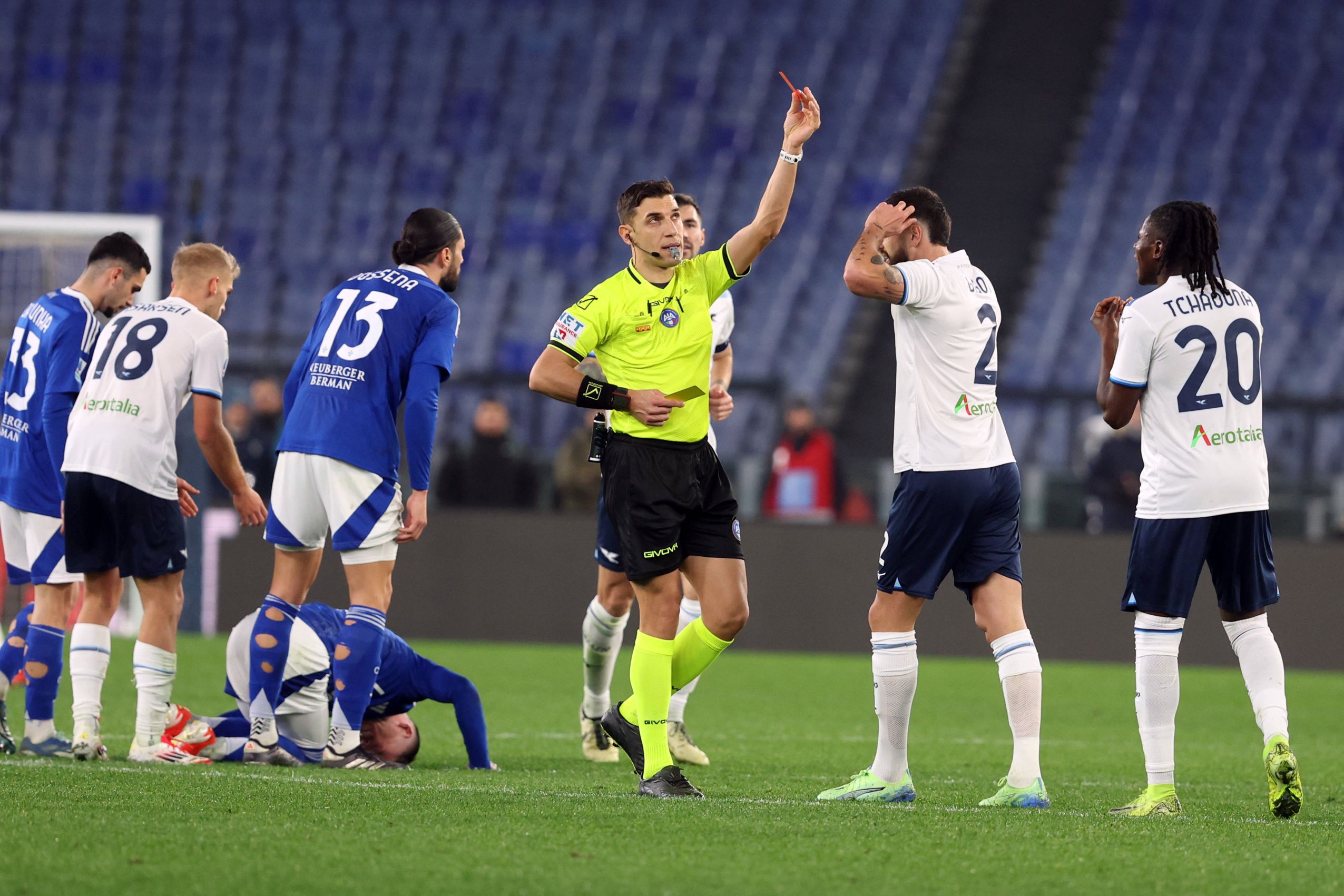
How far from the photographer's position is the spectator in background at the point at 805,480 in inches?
461

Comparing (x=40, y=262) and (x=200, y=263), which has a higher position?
(x=40, y=262)

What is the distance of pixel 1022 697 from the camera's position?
4738 millimetres

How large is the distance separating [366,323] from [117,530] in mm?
1105

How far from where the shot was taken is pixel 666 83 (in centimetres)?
2016

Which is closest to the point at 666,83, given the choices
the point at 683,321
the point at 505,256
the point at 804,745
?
the point at 505,256

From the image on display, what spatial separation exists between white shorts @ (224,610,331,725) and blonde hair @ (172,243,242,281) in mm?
1224

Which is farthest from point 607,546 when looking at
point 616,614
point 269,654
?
point 269,654

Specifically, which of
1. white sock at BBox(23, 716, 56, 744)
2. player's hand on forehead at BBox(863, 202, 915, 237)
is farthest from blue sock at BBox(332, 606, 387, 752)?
player's hand on forehead at BBox(863, 202, 915, 237)

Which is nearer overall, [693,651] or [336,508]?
[693,651]

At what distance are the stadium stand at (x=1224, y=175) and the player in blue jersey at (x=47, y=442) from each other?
1172cm

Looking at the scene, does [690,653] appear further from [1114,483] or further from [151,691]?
[1114,483]

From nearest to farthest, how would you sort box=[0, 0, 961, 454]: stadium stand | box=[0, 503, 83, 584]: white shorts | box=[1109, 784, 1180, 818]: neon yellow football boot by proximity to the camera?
box=[1109, 784, 1180, 818]: neon yellow football boot
box=[0, 503, 83, 584]: white shorts
box=[0, 0, 961, 454]: stadium stand

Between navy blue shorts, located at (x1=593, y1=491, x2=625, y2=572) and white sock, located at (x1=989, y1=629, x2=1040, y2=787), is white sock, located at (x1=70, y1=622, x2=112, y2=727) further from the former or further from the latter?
white sock, located at (x1=989, y1=629, x2=1040, y2=787)

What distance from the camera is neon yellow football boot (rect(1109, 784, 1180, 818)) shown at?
180 inches
